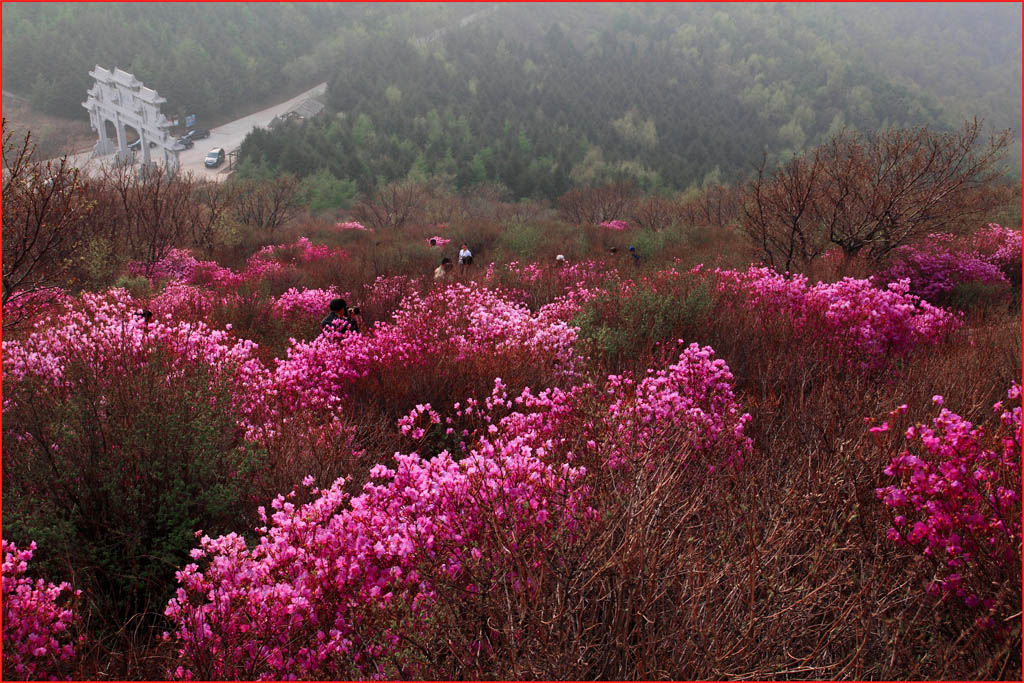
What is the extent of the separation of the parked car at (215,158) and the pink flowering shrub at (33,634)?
2620 inches

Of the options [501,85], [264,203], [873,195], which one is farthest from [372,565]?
[501,85]

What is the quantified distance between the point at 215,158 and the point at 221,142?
43.5 ft

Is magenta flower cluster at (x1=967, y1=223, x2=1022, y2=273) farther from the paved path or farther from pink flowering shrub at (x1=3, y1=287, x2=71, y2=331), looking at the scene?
the paved path

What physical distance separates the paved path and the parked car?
47 cm

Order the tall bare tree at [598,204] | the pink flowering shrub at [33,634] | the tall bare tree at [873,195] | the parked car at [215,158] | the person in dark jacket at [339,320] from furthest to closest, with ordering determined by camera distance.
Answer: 1. the parked car at [215,158]
2. the tall bare tree at [598,204]
3. the tall bare tree at [873,195]
4. the person in dark jacket at [339,320]
5. the pink flowering shrub at [33,634]

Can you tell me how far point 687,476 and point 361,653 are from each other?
7.08ft

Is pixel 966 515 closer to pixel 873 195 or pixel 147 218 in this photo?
pixel 873 195

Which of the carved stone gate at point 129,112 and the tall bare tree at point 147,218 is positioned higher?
the carved stone gate at point 129,112

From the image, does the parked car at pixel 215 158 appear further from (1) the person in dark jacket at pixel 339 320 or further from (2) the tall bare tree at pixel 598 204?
(1) the person in dark jacket at pixel 339 320

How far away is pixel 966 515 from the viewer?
102 inches

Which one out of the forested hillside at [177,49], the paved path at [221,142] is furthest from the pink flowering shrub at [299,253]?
the forested hillside at [177,49]

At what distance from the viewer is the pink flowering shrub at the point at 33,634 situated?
8.38 feet

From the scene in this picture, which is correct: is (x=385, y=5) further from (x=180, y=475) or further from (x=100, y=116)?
(x=180, y=475)

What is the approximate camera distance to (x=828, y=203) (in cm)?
1214
